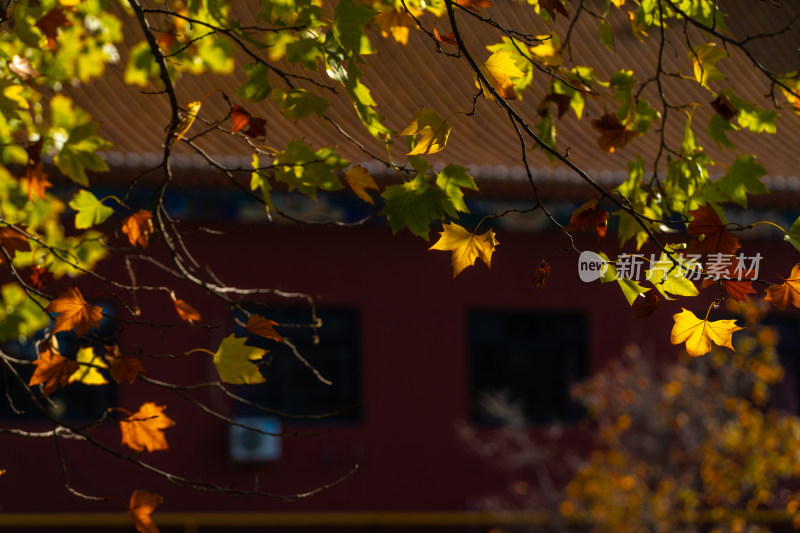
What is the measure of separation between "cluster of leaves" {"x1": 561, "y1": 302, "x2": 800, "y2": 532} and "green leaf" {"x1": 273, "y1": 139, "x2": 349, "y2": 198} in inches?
205

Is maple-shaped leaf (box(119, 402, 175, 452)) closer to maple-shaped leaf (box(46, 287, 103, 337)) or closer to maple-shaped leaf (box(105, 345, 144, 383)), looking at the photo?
maple-shaped leaf (box(105, 345, 144, 383))

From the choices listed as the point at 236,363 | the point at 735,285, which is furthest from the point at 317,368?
the point at 735,285

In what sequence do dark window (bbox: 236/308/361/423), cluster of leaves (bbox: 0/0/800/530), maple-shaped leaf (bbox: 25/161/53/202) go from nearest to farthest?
cluster of leaves (bbox: 0/0/800/530)
maple-shaped leaf (bbox: 25/161/53/202)
dark window (bbox: 236/308/361/423)

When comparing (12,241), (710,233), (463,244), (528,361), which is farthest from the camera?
(528,361)

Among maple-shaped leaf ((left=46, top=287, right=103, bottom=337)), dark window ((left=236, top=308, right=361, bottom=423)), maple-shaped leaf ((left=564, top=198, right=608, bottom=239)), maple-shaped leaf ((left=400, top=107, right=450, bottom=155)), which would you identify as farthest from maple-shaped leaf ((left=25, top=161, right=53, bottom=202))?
dark window ((left=236, top=308, right=361, bottom=423))

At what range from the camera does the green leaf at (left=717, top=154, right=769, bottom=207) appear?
253 centimetres

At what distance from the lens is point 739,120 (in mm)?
2676

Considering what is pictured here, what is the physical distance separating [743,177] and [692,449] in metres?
5.37

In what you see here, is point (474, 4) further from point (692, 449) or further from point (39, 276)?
point (692, 449)

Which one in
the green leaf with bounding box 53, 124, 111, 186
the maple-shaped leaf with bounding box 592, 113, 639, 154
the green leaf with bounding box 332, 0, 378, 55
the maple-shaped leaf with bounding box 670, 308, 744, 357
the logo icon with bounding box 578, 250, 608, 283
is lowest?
the maple-shaped leaf with bounding box 670, 308, 744, 357

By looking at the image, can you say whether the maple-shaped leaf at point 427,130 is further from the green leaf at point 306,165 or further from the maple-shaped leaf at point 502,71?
the green leaf at point 306,165

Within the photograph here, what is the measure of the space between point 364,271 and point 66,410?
2.64 meters

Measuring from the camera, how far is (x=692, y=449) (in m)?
7.54

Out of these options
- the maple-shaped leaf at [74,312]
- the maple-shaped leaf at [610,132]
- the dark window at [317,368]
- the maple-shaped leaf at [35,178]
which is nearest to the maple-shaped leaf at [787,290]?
the maple-shaped leaf at [610,132]
